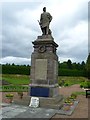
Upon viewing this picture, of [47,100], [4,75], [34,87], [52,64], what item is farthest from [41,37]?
[4,75]

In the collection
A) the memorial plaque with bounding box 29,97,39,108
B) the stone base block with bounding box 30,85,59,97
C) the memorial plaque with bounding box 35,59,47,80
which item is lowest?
the memorial plaque with bounding box 29,97,39,108

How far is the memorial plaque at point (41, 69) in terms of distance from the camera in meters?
14.1

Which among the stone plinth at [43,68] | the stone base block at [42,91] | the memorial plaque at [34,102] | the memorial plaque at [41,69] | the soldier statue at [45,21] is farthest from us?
the soldier statue at [45,21]

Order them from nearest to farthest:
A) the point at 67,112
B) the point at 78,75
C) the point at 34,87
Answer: the point at 67,112 → the point at 34,87 → the point at 78,75

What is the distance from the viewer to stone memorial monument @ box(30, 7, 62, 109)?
13.9 metres

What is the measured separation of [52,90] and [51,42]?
3.48 m

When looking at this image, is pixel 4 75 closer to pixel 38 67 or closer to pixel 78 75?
pixel 78 75

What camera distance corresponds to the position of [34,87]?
46.4 ft

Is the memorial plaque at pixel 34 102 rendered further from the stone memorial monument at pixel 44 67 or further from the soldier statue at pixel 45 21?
the soldier statue at pixel 45 21

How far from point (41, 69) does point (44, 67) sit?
0.90 feet

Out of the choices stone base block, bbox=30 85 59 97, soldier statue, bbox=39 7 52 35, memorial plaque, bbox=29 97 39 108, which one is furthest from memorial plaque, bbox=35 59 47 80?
soldier statue, bbox=39 7 52 35

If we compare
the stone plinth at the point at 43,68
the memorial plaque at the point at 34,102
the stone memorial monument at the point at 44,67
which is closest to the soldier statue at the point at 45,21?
the stone memorial monument at the point at 44,67

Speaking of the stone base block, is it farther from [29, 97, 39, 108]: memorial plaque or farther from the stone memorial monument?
[29, 97, 39, 108]: memorial plaque

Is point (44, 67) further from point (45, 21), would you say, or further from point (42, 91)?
point (45, 21)
